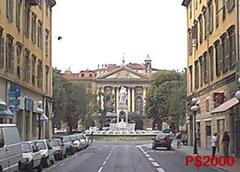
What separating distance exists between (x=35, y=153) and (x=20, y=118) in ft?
65.6

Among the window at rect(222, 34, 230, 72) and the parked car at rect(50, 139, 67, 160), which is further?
the window at rect(222, 34, 230, 72)

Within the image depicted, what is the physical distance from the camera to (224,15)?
138 feet

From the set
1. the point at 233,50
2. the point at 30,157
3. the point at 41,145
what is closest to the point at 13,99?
the point at 41,145

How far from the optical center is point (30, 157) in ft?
83.6

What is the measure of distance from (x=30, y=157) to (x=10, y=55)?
17820 millimetres

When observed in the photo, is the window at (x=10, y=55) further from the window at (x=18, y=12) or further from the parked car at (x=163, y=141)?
the parked car at (x=163, y=141)

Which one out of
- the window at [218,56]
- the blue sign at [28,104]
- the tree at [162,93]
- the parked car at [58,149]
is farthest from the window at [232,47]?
the tree at [162,93]

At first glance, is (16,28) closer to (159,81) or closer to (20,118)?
(20,118)

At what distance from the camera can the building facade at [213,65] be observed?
127 feet

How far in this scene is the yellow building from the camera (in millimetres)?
39406

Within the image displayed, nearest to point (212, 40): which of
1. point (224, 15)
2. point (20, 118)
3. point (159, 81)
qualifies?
point (224, 15)

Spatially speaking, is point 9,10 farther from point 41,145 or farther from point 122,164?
point 122,164

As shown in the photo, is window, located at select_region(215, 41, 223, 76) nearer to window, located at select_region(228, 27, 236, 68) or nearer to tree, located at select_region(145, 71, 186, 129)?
window, located at select_region(228, 27, 236, 68)

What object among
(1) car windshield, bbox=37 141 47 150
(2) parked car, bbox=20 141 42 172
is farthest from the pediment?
(2) parked car, bbox=20 141 42 172
